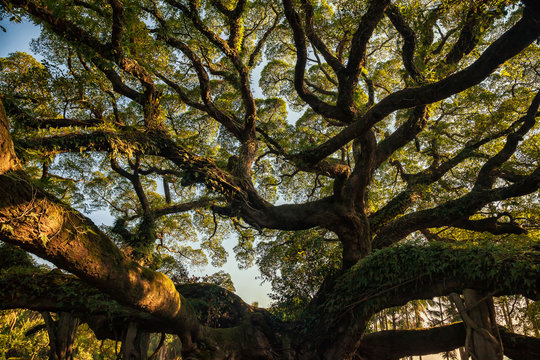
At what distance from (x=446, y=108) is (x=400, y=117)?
1.30 m

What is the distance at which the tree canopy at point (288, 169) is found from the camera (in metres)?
3.39

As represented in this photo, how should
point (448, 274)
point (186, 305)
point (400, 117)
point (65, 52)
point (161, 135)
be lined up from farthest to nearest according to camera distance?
point (400, 117) → point (65, 52) → point (161, 135) → point (186, 305) → point (448, 274)

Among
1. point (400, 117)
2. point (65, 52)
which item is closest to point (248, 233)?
point (400, 117)

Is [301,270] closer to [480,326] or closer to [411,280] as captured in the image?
[411,280]

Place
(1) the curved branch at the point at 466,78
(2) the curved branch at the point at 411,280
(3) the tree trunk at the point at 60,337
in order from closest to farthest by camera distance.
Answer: (1) the curved branch at the point at 466,78, (2) the curved branch at the point at 411,280, (3) the tree trunk at the point at 60,337

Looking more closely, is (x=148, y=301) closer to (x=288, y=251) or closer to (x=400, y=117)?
(x=288, y=251)

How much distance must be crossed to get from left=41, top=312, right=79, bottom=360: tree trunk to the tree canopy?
4 centimetres

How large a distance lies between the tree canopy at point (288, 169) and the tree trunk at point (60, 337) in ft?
0.14

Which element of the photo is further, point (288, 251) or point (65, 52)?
point (288, 251)

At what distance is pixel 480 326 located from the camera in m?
4.11

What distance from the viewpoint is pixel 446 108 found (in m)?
7.98

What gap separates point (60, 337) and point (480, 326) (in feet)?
29.6

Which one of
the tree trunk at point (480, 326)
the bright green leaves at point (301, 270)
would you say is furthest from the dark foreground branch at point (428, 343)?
the bright green leaves at point (301, 270)

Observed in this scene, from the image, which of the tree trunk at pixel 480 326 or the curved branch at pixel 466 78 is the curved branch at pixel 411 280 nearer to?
the tree trunk at pixel 480 326
